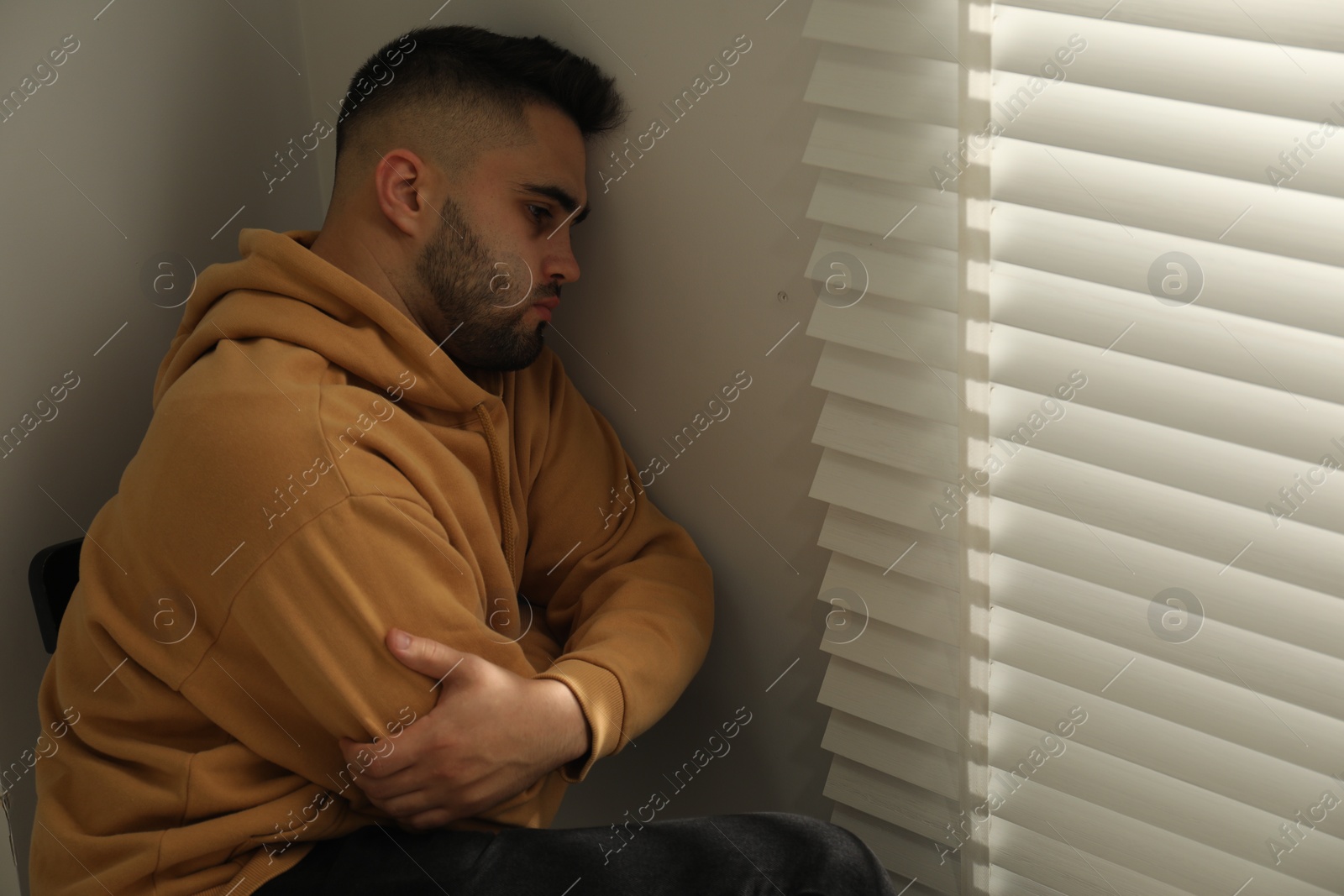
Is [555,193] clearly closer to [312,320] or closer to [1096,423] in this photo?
[312,320]

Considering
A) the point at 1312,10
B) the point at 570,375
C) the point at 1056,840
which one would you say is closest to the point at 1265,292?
the point at 1312,10

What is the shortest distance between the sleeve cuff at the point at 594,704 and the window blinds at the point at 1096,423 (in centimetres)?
29

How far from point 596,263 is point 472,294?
0.21m

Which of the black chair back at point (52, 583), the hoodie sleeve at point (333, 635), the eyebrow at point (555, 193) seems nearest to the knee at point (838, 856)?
the hoodie sleeve at point (333, 635)

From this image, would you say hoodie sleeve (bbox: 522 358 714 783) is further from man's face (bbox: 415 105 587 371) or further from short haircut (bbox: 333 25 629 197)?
short haircut (bbox: 333 25 629 197)

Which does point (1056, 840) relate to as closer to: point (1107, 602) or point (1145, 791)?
point (1145, 791)

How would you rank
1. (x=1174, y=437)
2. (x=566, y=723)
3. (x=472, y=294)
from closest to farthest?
(x=1174, y=437), (x=566, y=723), (x=472, y=294)

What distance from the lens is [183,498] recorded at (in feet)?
3.32

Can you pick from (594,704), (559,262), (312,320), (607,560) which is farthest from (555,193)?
(594,704)

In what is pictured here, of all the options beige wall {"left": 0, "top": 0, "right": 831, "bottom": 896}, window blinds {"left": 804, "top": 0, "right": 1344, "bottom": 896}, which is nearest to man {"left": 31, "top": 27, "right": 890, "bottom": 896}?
beige wall {"left": 0, "top": 0, "right": 831, "bottom": 896}

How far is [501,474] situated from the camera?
1228mm

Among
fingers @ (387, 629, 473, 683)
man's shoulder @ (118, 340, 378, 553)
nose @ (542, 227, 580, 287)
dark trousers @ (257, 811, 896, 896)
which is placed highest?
man's shoulder @ (118, 340, 378, 553)

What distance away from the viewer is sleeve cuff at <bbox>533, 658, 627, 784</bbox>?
1101 mm

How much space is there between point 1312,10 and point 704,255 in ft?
2.04
